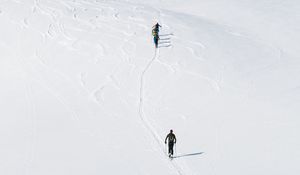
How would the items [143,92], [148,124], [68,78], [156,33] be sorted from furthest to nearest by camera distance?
[156,33] < [68,78] < [143,92] < [148,124]

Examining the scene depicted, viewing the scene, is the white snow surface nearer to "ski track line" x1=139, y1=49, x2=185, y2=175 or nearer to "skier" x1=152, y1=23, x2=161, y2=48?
"ski track line" x1=139, y1=49, x2=185, y2=175

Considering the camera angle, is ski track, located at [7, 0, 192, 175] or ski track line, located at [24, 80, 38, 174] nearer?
ski track line, located at [24, 80, 38, 174]

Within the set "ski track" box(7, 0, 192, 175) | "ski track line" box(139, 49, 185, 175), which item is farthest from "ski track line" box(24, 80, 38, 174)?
"ski track line" box(139, 49, 185, 175)

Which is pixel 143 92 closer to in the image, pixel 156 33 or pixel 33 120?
pixel 33 120

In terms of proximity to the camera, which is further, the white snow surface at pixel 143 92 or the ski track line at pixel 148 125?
the white snow surface at pixel 143 92

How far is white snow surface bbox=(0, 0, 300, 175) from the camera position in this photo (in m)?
14.6

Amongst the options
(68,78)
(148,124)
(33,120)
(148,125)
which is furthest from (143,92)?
(33,120)

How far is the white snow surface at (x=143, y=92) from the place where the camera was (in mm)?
14586

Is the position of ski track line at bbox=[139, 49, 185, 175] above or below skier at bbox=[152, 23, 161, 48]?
below

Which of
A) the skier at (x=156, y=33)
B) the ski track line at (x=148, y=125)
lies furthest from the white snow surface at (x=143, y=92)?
the skier at (x=156, y=33)

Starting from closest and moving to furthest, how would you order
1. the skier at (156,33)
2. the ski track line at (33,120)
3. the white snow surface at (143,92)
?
the ski track line at (33,120), the white snow surface at (143,92), the skier at (156,33)

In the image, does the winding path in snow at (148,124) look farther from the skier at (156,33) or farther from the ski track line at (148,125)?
the skier at (156,33)

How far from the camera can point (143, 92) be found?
21.4 meters

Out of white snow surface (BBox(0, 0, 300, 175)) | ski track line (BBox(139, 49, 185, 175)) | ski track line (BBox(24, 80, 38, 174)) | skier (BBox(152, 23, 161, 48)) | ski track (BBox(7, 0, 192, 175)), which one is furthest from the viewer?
skier (BBox(152, 23, 161, 48))
